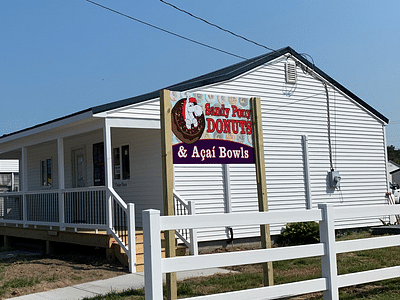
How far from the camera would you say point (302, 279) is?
26.3ft

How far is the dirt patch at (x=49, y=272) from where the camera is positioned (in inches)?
338

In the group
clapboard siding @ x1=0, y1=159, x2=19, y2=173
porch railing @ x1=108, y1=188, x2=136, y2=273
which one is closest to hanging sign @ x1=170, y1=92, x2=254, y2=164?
porch railing @ x1=108, y1=188, x2=136, y2=273

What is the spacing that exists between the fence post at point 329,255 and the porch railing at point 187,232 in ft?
18.6

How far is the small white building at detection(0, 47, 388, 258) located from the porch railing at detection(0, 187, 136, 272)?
0.14 ft

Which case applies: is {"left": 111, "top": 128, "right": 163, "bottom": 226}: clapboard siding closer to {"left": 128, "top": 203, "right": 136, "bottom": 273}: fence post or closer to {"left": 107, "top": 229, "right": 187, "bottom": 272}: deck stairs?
{"left": 107, "top": 229, "right": 187, "bottom": 272}: deck stairs

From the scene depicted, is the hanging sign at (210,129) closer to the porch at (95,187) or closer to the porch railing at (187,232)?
the porch at (95,187)

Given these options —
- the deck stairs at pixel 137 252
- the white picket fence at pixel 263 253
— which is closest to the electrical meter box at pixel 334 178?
the deck stairs at pixel 137 252

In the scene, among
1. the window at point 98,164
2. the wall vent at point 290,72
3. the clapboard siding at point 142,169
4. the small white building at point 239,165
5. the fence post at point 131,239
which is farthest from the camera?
the wall vent at point 290,72

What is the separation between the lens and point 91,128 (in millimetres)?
11641

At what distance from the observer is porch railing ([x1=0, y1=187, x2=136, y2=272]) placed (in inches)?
405

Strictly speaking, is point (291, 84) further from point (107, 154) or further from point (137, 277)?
point (137, 277)

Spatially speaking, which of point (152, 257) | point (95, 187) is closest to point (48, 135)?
point (95, 187)

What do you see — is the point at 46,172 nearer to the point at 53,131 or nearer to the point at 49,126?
the point at 53,131

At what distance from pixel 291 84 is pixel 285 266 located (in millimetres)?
7031
